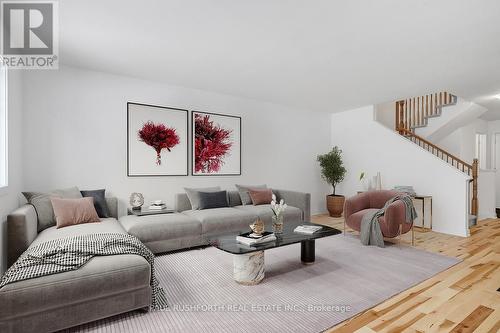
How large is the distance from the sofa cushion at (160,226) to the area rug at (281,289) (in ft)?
0.92

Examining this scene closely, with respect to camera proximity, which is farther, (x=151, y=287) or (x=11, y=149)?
(x=11, y=149)

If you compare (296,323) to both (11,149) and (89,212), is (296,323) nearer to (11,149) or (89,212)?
(89,212)

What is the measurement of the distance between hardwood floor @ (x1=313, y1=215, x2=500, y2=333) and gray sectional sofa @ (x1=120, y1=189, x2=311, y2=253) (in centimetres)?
151

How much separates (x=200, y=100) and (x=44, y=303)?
375cm

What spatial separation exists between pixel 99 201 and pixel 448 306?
159 inches

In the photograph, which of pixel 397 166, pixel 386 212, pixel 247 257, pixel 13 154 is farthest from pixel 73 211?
pixel 397 166

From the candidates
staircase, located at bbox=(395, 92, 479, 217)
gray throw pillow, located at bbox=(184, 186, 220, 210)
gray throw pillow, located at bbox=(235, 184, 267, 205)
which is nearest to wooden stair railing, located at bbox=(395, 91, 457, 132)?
staircase, located at bbox=(395, 92, 479, 217)

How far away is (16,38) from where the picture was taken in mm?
2828

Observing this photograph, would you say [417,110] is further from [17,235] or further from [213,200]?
[17,235]

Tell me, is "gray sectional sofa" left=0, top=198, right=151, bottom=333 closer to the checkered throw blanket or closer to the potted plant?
the checkered throw blanket

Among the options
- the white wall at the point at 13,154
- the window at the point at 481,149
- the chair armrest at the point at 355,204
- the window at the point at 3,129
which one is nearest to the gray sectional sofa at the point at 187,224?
the chair armrest at the point at 355,204

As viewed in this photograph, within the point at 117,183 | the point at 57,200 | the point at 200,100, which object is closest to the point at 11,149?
the point at 57,200

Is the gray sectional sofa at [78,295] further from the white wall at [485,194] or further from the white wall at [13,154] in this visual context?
the white wall at [485,194]

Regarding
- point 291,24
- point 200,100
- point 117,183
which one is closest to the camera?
point 291,24
